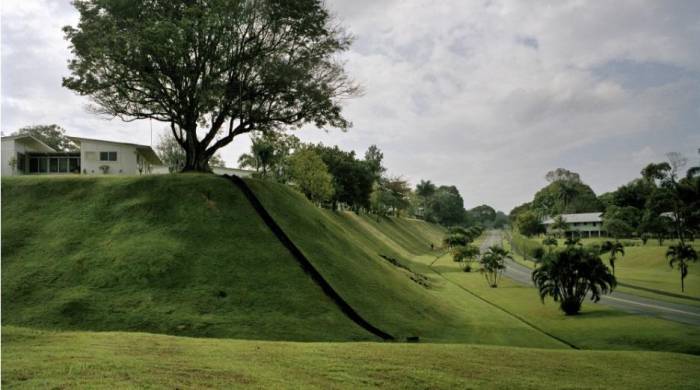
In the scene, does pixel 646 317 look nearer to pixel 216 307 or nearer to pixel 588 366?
pixel 588 366

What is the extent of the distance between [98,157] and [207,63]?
78.1 feet

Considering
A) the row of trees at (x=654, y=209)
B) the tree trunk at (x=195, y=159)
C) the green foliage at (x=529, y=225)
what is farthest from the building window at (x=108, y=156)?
the green foliage at (x=529, y=225)

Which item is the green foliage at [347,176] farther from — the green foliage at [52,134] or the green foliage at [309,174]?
the green foliage at [52,134]

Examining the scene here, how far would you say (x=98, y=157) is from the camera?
2238 inches

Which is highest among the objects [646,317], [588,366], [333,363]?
[333,363]

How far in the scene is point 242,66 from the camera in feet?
143

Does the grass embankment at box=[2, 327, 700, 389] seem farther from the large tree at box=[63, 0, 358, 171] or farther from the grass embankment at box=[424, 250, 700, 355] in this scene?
the large tree at box=[63, 0, 358, 171]

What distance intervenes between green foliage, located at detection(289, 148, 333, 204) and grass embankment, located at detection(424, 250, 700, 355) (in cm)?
4196

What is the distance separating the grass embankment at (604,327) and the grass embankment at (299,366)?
8.97 meters

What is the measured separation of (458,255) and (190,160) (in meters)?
54.0

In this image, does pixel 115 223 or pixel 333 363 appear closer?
pixel 333 363

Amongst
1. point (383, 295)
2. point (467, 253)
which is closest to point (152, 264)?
point (383, 295)

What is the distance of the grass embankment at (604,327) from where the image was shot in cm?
3062

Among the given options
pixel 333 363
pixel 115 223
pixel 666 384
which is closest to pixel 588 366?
pixel 666 384
